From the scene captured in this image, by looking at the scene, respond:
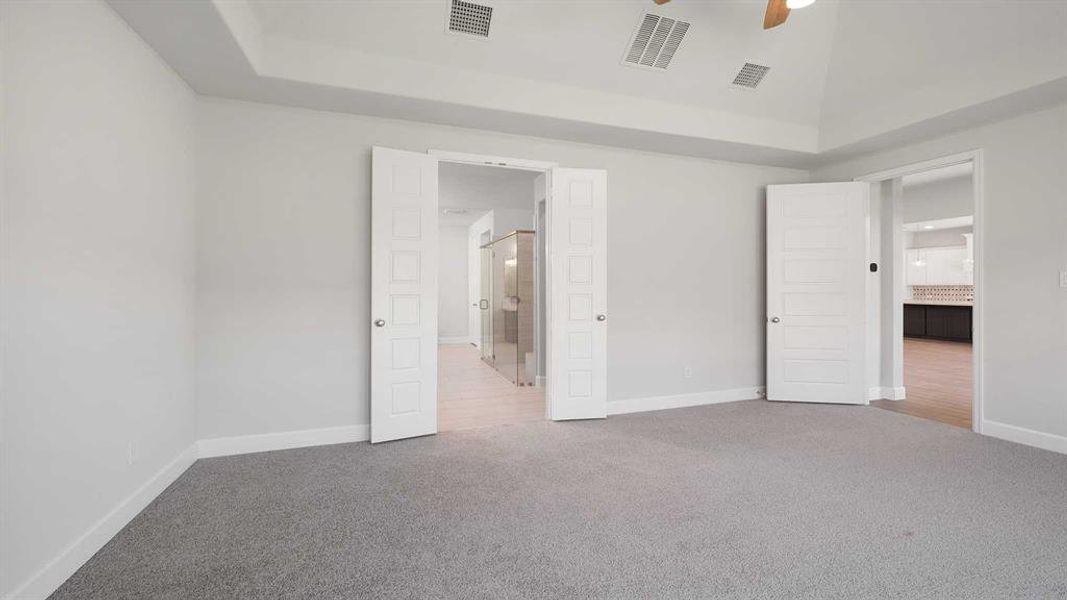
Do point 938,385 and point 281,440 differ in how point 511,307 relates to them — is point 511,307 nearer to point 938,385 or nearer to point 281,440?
point 281,440


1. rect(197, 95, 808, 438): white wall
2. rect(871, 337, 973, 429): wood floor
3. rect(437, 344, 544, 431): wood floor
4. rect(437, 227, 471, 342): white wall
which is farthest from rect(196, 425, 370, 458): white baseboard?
rect(437, 227, 471, 342): white wall

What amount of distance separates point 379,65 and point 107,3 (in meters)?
1.36

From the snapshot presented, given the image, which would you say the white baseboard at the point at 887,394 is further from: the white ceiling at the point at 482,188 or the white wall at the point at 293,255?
the white ceiling at the point at 482,188

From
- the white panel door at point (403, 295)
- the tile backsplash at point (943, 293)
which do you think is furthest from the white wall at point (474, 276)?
the tile backsplash at point (943, 293)

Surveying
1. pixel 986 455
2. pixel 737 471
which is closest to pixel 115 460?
pixel 737 471

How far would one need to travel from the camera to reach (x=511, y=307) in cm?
641

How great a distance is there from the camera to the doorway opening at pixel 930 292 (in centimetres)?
410

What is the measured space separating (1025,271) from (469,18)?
443 centimetres

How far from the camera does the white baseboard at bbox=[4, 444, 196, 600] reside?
5.50ft

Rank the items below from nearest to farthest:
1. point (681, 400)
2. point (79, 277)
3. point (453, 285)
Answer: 1. point (79, 277)
2. point (681, 400)
3. point (453, 285)

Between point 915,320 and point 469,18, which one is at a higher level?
point 469,18

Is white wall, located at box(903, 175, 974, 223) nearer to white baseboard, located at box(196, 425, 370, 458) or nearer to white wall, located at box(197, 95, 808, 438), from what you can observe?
white wall, located at box(197, 95, 808, 438)

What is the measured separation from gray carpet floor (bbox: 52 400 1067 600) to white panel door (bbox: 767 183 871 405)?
1.17 m

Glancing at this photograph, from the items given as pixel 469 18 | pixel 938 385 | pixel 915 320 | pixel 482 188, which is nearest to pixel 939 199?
pixel 915 320
